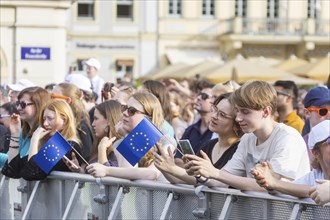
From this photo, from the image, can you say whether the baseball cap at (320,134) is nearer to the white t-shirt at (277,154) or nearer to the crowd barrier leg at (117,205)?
the white t-shirt at (277,154)

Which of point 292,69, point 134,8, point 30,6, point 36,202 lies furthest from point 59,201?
point 134,8

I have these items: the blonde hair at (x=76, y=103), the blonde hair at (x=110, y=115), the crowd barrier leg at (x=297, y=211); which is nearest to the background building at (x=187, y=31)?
the blonde hair at (x=76, y=103)

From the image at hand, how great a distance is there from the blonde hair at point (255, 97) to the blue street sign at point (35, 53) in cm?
1827

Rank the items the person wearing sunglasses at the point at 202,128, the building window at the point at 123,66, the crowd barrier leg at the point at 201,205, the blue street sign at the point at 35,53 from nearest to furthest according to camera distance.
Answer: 1. the crowd barrier leg at the point at 201,205
2. the person wearing sunglasses at the point at 202,128
3. the blue street sign at the point at 35,53
4. the building window at the point at 123,66

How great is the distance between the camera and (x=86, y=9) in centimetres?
5884

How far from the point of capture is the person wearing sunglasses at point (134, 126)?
8.85 m

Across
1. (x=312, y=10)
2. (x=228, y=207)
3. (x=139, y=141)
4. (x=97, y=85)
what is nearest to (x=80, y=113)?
(x=139, y=141)

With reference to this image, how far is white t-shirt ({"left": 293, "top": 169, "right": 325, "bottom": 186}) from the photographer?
7.06 meters

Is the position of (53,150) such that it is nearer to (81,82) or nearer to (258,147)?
(258,147)

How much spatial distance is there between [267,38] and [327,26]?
10.9ft

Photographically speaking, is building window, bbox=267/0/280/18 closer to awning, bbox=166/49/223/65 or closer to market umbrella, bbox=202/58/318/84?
awning, bbox=166/49/223/65

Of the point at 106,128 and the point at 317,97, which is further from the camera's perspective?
the point at 106,128

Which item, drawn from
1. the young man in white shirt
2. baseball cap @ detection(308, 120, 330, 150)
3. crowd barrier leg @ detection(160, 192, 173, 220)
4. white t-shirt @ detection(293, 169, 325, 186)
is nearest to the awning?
crowd barrier leg @ detection(160, 192, 173, 220)

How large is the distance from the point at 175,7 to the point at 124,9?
9.31ft
